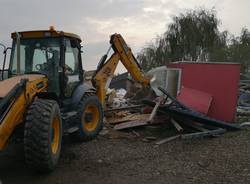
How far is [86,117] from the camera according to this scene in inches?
368

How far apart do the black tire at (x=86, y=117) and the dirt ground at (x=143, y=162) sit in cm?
19

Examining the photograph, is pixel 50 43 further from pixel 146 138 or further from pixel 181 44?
pixel 181 44

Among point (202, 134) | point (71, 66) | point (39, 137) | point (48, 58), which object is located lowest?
point (202, 134)

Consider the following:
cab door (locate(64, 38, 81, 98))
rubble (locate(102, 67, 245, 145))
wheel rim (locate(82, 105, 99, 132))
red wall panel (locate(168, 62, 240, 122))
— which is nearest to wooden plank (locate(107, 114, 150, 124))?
rubble (locate(102, 67, 245, 145))

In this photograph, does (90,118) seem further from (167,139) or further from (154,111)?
(167,139)

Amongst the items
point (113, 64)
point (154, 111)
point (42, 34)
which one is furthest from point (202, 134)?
point (42, 34)

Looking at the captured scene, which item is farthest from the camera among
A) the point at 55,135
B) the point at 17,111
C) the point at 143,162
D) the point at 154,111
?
the point at 154,111

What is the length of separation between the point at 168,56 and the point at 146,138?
69.0 ft

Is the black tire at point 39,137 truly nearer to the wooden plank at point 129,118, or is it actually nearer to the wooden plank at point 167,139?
the wooden plank at point 167,139

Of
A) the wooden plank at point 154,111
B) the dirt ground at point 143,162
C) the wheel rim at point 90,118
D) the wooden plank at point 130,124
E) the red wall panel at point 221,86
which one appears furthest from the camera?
the red wall panel at point 221,86

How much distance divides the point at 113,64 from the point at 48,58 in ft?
9.68

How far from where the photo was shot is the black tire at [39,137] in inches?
246

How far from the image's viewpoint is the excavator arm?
34.7 feet

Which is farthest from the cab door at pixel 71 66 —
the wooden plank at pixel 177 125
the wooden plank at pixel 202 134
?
the wooden plank at pixel 202 134
